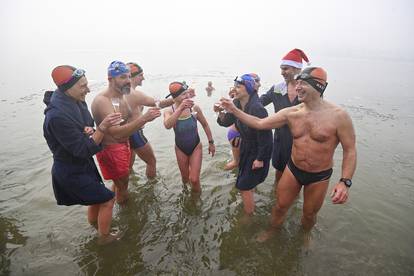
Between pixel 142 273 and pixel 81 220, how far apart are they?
1.93 metres

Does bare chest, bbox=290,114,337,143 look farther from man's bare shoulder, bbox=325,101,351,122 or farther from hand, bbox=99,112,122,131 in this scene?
hand, bbox=99,112,122,131

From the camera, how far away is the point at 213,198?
539 centimetres

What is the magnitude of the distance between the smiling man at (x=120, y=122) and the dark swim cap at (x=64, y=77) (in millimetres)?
729

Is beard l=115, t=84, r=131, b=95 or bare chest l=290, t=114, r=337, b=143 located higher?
beard l=115, t=84, r=131, b=95

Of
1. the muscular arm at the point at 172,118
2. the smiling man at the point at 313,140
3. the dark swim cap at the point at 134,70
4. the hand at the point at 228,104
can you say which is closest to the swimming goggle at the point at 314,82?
the smiling man at the point at 313,140

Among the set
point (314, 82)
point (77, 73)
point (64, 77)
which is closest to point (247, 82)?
point (314, 82)

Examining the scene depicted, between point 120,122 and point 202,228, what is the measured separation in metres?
→ 2.37

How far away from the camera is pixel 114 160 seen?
4121 mm

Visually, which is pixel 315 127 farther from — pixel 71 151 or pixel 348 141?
pixel 71 151

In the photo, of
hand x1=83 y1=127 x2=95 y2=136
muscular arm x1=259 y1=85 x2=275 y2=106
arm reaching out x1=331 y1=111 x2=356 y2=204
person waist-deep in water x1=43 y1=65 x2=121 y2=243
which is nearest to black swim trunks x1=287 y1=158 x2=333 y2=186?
arm reaching out x1=331 y1=111 x2=356 y2=204

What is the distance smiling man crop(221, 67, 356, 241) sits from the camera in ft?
10.3

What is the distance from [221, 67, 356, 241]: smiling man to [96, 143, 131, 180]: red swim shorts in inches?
74.5

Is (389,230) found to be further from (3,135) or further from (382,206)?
(3,135)

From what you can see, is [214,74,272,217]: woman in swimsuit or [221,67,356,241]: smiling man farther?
[214,74,272,217]: woman in swimsuit
